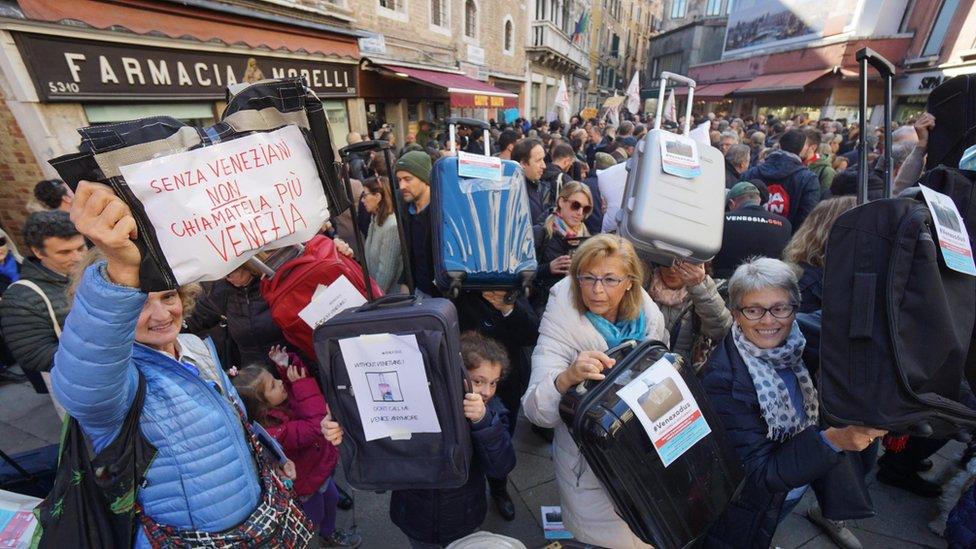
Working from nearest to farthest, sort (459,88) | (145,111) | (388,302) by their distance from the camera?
(388,302) < (145,111) < (459,88)

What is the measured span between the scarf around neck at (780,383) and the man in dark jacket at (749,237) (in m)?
1.36

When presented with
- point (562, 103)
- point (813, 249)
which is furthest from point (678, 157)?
point (562, 103)

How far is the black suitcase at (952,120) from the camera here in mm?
1835

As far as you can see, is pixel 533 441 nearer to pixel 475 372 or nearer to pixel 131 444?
pixel 475 372

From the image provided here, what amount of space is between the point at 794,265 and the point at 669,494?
1.66 meters

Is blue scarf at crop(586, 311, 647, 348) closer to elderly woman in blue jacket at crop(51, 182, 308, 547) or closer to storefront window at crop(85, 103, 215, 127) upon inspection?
elderly woman in blue jacket at crop(51, 182, 308, 547)

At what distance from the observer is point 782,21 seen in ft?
73.4

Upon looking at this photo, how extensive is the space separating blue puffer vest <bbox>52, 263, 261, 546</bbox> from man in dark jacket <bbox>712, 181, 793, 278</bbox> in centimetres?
303

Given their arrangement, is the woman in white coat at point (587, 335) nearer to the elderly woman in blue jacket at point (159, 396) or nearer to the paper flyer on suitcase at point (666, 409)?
the paper flyer on suitcase at point (666, 409)

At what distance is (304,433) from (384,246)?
1465mm

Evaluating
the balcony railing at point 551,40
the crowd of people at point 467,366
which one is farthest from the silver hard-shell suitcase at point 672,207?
the balcony railing at point 551,40

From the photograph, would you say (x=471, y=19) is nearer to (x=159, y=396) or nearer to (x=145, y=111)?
(x=145, y=111)

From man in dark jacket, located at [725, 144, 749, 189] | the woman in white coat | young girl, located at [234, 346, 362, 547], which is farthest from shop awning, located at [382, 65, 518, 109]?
the woman in white coat

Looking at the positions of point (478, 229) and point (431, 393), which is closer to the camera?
point (431, 393)
